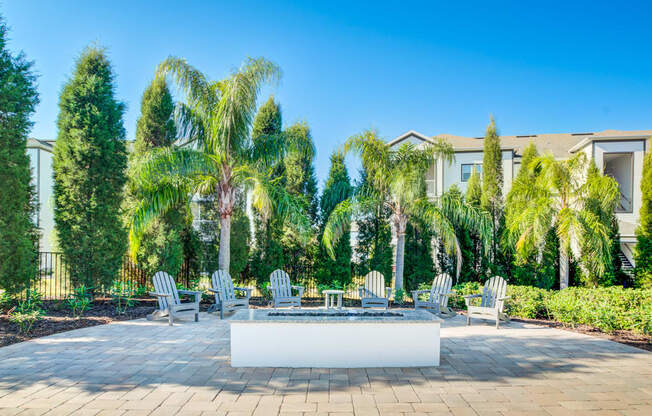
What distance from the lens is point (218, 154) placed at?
28.8 ft

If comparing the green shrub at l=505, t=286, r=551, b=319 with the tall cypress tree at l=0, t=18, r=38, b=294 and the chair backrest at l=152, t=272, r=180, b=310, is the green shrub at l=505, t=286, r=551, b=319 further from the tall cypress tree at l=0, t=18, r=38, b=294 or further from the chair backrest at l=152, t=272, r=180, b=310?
the tall cypress tree at l=0, t=18, r=38, b=294

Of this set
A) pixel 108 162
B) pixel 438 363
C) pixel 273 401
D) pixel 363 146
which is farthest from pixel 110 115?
pixel 438 363

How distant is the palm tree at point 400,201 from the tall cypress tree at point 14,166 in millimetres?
6073

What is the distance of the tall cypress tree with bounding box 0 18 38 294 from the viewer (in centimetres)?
707

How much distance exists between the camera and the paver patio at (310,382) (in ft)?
11.2

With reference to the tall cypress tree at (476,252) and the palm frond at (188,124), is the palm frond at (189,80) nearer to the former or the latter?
the palm frond at (188,124)

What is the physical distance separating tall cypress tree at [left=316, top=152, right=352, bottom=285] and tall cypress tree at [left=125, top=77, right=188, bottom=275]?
3621 mm

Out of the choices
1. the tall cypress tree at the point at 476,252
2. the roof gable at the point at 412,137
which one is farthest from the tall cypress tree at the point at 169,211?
the roof gable at the point at 412,137

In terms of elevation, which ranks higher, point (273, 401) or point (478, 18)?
point (478, 18)

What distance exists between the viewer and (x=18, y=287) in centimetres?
739

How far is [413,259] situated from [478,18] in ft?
20.1

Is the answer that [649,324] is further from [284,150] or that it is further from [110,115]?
[110,115]

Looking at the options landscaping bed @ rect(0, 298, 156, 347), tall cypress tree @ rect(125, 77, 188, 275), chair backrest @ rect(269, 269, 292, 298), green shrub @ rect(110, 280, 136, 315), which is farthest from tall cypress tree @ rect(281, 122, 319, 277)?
green shrub @ rect(110, 280, 136, 315)

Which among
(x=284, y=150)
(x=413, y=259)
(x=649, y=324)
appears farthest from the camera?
(x=413, y=259)
